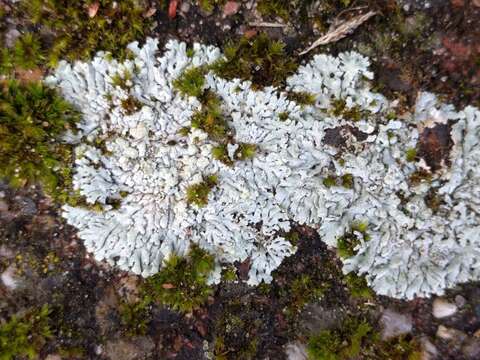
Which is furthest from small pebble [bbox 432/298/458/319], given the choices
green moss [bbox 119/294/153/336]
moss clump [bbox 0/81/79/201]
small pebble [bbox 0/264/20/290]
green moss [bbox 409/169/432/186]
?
small pebble [bbox 0/264/20/290]

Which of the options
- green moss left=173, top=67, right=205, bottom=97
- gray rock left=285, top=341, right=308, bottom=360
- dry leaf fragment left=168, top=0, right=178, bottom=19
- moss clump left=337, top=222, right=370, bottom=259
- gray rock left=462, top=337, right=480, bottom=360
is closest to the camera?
green moss left=173, top=67, right=205, bottom=97

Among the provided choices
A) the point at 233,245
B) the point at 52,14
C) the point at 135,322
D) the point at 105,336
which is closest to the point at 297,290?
the point at 233,245

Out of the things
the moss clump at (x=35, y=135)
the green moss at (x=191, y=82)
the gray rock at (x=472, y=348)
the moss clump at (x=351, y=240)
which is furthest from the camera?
the gray rock at (x=472, y=348)

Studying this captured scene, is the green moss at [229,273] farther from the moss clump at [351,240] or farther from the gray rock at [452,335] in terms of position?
the gray rock at [452,335]

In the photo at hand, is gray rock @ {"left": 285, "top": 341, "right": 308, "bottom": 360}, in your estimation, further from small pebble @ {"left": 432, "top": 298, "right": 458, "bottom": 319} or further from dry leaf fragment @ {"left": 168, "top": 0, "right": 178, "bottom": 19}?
dry leaf fragment @ {"left": 168, "top": 0, "right": 178, "bottom": 19}

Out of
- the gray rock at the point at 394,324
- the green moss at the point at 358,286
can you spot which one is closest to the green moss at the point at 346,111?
the green moss at the point at 358,286

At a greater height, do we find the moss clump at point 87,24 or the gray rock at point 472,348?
the moss clump at point 87,24
